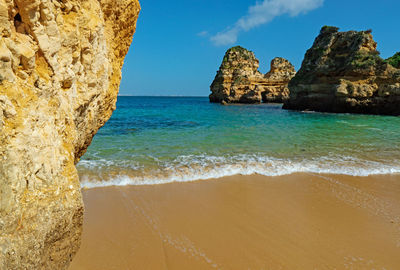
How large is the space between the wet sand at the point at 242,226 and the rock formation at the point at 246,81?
5084 centimetres

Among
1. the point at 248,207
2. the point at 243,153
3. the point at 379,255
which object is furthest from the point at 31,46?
the point at 243,153

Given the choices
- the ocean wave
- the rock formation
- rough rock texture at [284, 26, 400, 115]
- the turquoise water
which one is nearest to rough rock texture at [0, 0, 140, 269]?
the ocean wave

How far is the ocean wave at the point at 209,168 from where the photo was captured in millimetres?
5887

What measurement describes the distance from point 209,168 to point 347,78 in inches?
1229

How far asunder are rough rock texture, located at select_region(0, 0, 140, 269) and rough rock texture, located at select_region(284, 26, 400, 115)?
33.3 metres

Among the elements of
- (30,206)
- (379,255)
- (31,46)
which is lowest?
(379,255)

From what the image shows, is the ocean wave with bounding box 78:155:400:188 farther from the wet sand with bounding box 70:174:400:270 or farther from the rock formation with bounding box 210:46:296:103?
the rock formation with bounding box 210:46:296:103

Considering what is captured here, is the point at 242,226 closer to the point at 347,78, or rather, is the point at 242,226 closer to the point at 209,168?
the point at 209,168

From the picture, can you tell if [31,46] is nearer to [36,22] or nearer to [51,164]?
[36,22]

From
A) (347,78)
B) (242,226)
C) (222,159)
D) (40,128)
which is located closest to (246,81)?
(347,78)

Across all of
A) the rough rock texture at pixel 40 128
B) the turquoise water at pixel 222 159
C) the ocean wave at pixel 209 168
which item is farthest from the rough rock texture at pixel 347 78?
the rough rock texture at pixel 40 128

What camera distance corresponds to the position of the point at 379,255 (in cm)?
321

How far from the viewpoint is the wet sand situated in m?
3.05

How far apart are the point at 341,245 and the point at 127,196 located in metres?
4.15
